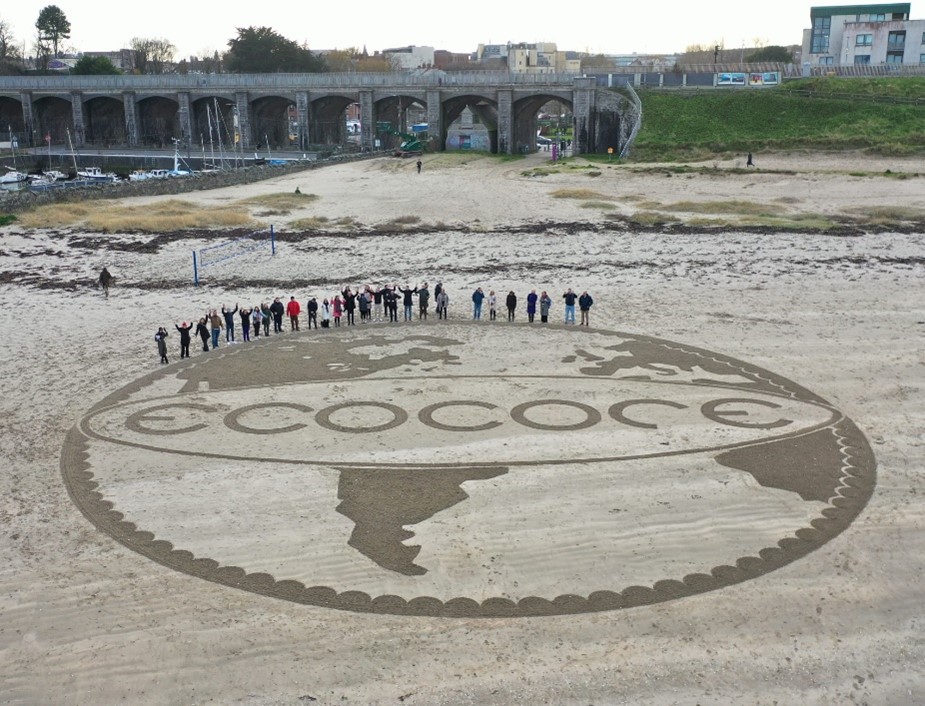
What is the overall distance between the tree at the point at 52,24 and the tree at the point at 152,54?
12.9 metres

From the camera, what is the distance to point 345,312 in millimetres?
29062

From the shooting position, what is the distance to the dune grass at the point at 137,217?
1797 inches

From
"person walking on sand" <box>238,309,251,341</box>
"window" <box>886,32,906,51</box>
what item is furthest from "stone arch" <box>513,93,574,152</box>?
A: "person walking on sand" <box>238,309,251,341</box>

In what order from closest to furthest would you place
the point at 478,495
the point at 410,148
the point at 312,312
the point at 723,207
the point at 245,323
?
1. the point at 478,495
2. the point at 245,323
3. the point at 312,312
4. the point at 723,207
5. the point at 410,148

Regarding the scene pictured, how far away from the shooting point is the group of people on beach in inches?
1021

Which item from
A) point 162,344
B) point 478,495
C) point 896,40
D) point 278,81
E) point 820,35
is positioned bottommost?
point 478,495

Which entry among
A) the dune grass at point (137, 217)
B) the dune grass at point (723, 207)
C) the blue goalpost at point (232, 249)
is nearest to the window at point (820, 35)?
the dune grass at point (723, 207)

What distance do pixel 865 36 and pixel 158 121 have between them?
81.0 metres

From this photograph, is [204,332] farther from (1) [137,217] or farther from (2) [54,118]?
(2) [54,118]

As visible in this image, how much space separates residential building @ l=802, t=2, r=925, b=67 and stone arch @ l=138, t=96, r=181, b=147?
244 ft

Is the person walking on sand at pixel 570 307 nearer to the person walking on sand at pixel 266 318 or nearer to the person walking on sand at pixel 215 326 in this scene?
the person walking on sand at pixel 266 318

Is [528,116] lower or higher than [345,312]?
higher

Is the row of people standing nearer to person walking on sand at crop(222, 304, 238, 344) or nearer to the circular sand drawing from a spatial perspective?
the circular sand drawing

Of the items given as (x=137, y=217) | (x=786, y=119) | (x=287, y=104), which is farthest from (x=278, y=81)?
(x=786, y=119)
